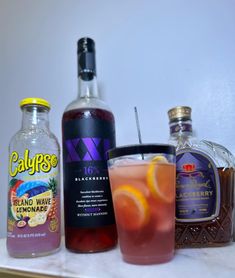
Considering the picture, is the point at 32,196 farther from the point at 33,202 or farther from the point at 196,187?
the point at 196,187

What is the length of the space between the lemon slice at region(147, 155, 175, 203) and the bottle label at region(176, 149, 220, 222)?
88mm

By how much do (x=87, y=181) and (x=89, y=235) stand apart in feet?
0.30

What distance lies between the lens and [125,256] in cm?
45

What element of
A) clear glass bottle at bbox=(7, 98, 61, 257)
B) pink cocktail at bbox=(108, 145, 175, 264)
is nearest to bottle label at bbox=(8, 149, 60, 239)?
clear glass bottle at bbox=(7, 98, 61, 257)

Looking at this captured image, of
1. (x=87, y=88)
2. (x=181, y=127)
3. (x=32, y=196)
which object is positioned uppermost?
(x=87, y=88)

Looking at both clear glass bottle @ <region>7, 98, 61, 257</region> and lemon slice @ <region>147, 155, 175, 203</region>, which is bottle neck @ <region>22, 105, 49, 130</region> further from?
lemon slice @ <region>147, 155, 175, 203</region>

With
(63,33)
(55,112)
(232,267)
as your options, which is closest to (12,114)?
(55,112)

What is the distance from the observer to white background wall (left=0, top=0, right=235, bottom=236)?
A: 0.66m

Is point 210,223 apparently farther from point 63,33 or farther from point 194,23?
point 63,33

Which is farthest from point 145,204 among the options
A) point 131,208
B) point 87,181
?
point 87,181

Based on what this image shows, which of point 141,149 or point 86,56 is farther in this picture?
point 86,56

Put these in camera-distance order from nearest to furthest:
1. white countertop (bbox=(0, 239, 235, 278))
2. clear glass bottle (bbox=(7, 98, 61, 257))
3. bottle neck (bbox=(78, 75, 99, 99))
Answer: white countertop (bbox=(0, 239, 235, 278))
clear glass bottle (bbox=(7, 98, 61, 257))
bottle neck (bbox=(78, 75, 99, 99))

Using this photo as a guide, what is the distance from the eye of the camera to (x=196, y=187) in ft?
1.76

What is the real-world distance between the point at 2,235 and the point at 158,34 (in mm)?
674
